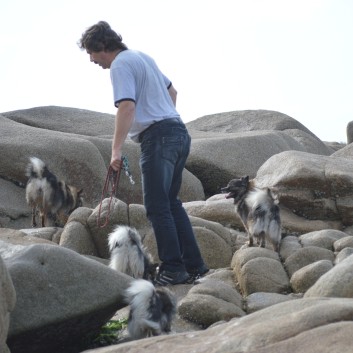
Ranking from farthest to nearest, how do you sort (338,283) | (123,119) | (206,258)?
(206,258) < (123,119) < (338,283)

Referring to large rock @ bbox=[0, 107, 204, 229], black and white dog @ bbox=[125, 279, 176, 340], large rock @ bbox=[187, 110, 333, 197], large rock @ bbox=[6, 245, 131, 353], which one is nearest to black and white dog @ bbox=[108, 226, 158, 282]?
large rock @ bbox=[6, 245, 131, 353]

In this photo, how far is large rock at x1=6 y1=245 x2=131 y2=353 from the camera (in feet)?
22.4

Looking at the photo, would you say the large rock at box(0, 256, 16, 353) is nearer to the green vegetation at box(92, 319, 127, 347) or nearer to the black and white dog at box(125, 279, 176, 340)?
the black and white dog at box(125, 279, 176, 340)

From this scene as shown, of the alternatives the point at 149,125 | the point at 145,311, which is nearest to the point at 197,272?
the point at 149,125

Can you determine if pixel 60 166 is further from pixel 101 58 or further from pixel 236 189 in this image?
pixel 101 58

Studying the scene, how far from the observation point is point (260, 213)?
11758mm


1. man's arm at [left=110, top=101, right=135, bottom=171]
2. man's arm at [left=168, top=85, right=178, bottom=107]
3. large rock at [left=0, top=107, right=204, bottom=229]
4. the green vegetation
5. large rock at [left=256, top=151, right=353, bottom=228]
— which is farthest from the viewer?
large rock at [left=0, top=107, right=204, bottom=229]

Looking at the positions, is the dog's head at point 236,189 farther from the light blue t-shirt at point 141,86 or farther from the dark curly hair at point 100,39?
the dark curly hair at point 100,39

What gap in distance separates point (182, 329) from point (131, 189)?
9.47m

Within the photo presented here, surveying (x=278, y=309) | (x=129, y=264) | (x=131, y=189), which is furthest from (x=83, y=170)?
(x=278, y=309)

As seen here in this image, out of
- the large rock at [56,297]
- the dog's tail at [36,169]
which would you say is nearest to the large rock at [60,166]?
the dog's tail at [36,169]

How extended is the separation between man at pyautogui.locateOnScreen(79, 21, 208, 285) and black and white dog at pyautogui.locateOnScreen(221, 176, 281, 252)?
9.89 ft

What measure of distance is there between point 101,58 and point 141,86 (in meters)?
0.47

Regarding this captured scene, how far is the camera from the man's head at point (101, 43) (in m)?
8.41
